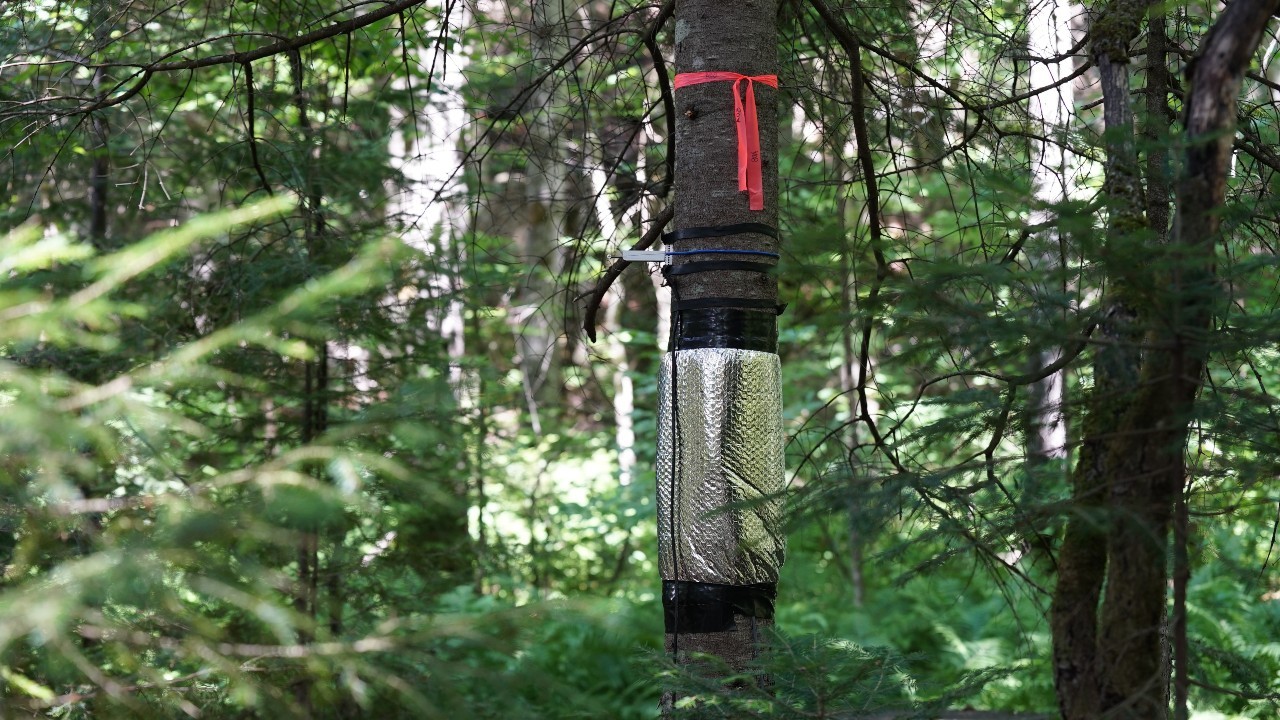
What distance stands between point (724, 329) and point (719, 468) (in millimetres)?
397

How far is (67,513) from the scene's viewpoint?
68.4 inches

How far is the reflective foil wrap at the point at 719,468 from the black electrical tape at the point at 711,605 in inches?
1.2

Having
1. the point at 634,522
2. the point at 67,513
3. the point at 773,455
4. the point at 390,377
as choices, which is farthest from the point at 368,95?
the point at 67,513

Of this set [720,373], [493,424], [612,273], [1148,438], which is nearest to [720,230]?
[720,373]

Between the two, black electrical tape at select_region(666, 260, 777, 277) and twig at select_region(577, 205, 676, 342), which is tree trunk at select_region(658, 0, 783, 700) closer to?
black electrical tape at select_region(666, 260, 777, 277)

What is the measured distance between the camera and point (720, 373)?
2.90m

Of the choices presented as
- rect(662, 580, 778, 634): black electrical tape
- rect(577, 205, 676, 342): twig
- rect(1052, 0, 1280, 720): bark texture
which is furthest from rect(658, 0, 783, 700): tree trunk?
rect(1052, 0, 1280, 720): bark texture

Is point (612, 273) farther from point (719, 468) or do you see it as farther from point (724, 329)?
point (719, 468)

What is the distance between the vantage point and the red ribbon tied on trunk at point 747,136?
304cm

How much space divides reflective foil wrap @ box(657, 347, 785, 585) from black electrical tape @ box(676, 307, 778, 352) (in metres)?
0.04

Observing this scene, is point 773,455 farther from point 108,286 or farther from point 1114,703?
point 108,286

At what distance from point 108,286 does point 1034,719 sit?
500 centimetres

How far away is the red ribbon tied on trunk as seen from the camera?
9.97ft

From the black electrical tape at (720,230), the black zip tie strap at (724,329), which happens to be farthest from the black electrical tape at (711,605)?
the black electrical tape at (720,230)
